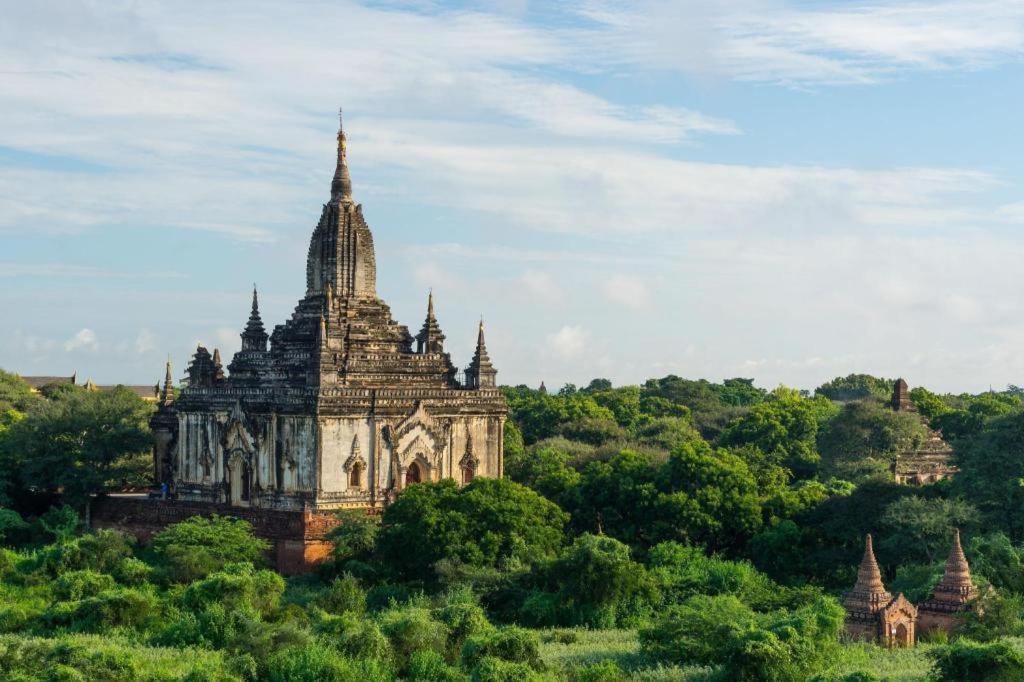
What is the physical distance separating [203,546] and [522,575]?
31.2 feet

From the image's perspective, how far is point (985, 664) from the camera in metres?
32.1

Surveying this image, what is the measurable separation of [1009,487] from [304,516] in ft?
66.9

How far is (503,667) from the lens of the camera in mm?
33469

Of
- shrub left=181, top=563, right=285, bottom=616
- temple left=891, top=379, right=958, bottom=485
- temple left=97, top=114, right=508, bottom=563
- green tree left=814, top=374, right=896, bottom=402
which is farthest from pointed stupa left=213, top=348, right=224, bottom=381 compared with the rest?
green tree left=814, top=374, right=896, bottom=402

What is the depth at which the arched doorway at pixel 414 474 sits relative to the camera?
51.9 m

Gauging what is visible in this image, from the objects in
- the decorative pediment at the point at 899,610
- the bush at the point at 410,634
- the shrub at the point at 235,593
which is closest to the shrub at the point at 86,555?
the shrub at the point at 235,593

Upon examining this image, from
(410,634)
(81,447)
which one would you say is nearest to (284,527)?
(81,447)

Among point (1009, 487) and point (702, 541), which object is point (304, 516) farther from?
point (1009, 487)

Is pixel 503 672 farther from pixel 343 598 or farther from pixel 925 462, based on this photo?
pixel 925 462

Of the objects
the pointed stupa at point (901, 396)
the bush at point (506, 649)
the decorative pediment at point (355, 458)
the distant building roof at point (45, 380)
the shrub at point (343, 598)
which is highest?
the distant building roof at point (45, 380)

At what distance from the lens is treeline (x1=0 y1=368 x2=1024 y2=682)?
117ft

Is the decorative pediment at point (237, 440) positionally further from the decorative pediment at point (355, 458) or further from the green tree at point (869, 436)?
the green tree at point (869, 436)

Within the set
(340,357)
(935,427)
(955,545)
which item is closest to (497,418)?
(340,357)

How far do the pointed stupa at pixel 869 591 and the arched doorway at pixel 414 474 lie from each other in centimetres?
1747
